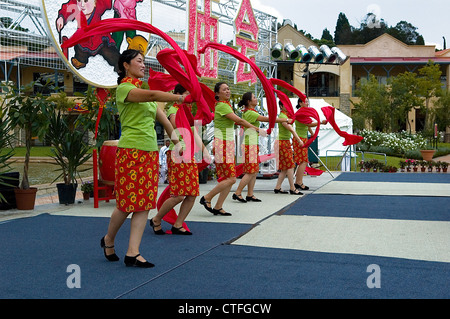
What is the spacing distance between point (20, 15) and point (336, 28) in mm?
68101

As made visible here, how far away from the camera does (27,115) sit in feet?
24.8

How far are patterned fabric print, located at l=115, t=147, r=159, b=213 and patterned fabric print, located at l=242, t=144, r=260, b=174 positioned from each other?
12.3 ft

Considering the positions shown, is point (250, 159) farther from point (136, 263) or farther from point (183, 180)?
point (136, 263)

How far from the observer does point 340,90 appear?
134 ft

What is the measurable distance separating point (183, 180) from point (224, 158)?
135 centimetres

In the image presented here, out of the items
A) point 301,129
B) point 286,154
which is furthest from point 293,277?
point 301,129

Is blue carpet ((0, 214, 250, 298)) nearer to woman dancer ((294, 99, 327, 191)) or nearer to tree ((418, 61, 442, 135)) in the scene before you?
woman dancer ((294, 99, 327, 191))

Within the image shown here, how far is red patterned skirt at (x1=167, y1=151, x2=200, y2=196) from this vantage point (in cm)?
545

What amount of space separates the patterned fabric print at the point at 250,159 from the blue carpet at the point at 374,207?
81 cm

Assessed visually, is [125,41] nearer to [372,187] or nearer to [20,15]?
[20,15]

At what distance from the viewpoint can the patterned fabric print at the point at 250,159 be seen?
7805 mm

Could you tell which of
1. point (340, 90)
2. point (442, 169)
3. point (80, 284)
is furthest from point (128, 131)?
point (340, 90)

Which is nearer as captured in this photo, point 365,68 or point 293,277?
point 293,277

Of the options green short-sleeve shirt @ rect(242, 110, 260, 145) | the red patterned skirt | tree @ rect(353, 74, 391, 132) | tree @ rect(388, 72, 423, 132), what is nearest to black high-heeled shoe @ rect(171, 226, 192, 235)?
the red patterned skirt
